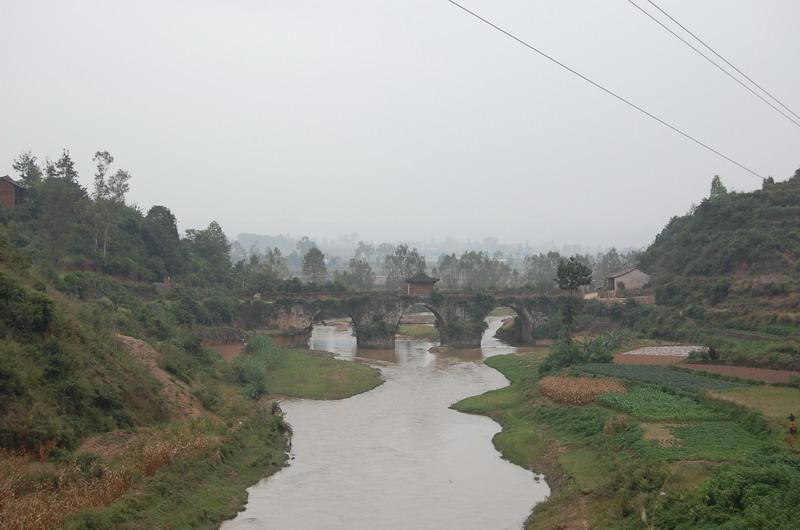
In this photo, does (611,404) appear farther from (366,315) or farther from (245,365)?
(366,315)

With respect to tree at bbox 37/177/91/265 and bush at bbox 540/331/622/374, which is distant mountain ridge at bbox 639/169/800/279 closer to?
bush at bbox 540/331/622/374

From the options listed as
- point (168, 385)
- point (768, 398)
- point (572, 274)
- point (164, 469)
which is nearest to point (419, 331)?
point (572, 274)

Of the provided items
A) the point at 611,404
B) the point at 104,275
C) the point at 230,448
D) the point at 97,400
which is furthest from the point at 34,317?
the point at 104,275

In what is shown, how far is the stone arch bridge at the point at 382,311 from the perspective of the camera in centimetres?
5531

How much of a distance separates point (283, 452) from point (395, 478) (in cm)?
437

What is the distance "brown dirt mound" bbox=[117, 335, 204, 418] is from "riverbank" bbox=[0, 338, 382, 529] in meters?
0.05

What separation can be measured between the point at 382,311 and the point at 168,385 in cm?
A: 3199

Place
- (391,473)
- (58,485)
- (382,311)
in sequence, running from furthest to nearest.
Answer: (382,311), (391,473), (58,485)

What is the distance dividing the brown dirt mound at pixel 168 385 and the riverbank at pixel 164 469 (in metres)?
0.05

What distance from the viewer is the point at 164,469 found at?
58.3 ft

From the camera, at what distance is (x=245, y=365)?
1409 inches

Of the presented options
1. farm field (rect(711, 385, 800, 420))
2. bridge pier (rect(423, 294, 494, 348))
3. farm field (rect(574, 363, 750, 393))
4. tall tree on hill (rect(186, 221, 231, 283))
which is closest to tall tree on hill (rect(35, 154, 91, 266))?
tall tree on hill (rect(186, 221, 231, 283))

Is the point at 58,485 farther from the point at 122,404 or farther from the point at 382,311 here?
the point at 382,311

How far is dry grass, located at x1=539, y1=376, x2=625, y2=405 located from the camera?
26994mm
